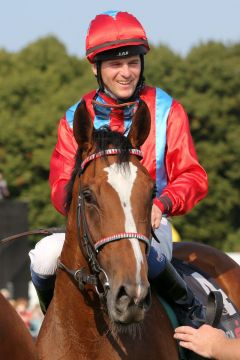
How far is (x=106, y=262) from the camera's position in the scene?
17.5ft

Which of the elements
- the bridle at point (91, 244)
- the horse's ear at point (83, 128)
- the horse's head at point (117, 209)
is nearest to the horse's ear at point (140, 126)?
the horse's head at point (117, 209)

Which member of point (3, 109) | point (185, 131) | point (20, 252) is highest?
point (185, 131)

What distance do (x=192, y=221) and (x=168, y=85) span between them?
22.9 feet

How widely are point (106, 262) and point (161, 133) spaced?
132 centimetres

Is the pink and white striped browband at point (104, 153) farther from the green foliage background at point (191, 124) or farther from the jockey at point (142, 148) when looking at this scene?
the green foliage background at point (191, 124)

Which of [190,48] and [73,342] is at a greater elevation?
[73,342]

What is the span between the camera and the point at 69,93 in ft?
163

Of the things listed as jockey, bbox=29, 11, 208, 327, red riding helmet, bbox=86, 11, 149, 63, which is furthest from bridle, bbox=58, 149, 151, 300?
red riding helmet, bbox=86, 11, 149, 63

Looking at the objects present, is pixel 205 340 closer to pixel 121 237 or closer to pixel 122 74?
pixel 121 237

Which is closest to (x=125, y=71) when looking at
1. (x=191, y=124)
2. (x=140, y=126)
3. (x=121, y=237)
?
(x=140, y=126)

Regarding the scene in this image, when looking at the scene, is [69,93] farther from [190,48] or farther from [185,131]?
[185,131]

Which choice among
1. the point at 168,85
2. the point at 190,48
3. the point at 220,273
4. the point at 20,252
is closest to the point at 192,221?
the point at 168,85

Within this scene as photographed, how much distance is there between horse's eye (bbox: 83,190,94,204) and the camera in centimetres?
549

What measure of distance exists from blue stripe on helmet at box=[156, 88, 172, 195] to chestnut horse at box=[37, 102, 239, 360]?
64 centimetres
